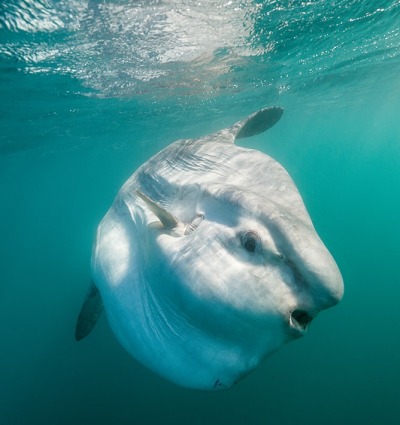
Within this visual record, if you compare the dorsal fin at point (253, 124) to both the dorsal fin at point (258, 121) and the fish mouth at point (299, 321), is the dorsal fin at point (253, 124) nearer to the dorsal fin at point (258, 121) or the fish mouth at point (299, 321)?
the dorsal fin at point (258, 121)

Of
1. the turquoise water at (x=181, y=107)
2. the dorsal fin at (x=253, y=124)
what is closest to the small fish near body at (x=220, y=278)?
the dorsal fin at (x=253, y=124)

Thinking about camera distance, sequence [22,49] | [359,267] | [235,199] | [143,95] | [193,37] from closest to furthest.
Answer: [235,199], [22,49], [193,37], [143,95], [359,267]

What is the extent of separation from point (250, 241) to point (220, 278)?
0.93 feet

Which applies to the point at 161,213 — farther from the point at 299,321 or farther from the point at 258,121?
the point at 258,121

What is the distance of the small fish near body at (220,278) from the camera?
1.62 metres

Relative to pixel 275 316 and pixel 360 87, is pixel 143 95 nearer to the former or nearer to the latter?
pixel 275 316

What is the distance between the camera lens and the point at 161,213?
2.19m

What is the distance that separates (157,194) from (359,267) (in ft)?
71.8

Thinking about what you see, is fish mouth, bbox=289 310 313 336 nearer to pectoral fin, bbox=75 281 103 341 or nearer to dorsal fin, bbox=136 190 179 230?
dorsal fin, bbox=136 190 179 230

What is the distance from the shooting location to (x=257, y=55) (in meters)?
13.0

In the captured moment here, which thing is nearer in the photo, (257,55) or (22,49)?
(22,49)

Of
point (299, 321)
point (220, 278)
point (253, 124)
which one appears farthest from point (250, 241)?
point (253, 124)

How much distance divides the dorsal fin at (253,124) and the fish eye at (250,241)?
7.89 ft

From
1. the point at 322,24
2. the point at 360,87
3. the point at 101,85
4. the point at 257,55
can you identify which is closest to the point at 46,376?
the point at 101,85
